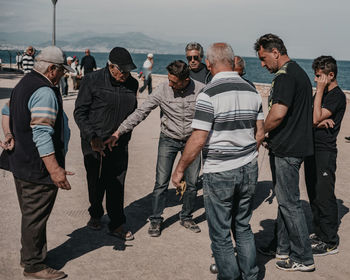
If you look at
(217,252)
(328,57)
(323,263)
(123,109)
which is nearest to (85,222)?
(123,109)

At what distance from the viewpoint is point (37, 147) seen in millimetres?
3547

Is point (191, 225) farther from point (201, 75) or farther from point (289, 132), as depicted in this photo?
point (201, 75)

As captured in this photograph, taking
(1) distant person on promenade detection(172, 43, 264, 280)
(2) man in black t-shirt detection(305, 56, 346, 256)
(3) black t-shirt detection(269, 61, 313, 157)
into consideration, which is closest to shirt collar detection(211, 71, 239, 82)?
(1) distant person on promenade detection(172, 43, 264, 280)

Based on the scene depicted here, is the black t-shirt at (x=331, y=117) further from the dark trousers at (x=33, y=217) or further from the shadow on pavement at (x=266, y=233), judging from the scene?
the dark trousers at (x=33, y=217)

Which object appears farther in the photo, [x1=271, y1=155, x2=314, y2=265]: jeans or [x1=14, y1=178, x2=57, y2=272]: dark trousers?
[x1=271, y1=155, x2=314, y2=265]: jeans

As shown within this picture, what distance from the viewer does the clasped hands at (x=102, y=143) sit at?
4.58 meters

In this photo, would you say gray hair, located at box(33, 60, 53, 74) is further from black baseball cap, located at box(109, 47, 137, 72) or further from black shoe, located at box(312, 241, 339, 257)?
black shoe, located at box(312, 241, 339, 257)

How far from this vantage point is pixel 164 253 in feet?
15.0

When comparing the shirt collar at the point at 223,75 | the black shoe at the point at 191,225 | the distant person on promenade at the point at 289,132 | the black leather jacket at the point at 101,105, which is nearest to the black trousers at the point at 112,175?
the black leather jacket at the point at 101,105

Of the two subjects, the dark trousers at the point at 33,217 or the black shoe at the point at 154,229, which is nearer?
the dark trousers at the point at 33,217

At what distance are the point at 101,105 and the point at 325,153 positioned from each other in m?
2.65

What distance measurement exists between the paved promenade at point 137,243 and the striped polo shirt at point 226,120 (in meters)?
1.37

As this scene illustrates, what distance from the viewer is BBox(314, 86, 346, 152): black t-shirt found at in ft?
15.4

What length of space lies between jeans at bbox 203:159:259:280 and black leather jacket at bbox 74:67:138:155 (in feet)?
5.43
